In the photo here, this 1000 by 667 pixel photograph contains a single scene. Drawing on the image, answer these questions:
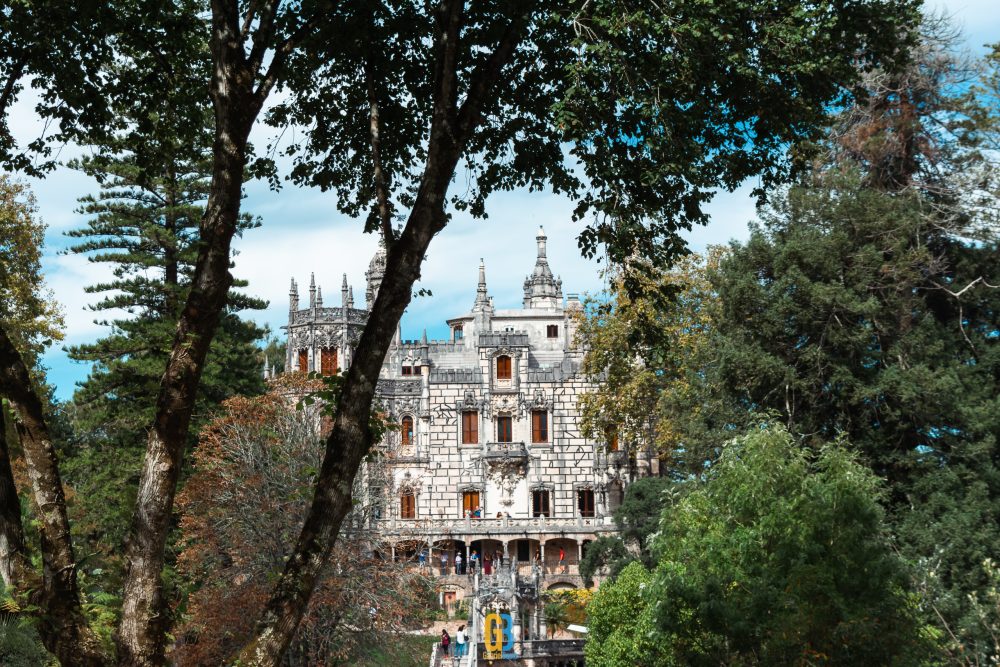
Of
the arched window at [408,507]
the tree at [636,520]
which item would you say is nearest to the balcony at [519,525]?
the arched window at [408,507]

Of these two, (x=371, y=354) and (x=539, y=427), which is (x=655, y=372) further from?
(x=371, y=354)

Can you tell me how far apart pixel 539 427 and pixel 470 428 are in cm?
320

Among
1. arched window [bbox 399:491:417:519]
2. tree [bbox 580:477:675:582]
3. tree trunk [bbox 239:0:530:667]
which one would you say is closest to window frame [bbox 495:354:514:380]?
arched window [bbox 399:491:417:519]

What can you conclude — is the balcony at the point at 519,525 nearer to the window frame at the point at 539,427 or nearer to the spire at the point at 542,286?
the window frame at the point at 539,427

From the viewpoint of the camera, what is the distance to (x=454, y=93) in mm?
7070

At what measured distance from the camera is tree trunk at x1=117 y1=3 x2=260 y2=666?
5.94 meters

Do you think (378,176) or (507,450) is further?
(507,450)

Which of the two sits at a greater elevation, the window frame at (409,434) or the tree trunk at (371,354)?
the window frame at (409,434)

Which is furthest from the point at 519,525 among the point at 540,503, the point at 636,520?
the point at 636,520

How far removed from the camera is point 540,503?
48000 millimetres

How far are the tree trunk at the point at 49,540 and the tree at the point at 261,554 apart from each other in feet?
43.9

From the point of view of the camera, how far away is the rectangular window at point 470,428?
48594mm

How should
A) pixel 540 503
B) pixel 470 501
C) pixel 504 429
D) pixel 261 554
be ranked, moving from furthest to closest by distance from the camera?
pixel 504 429 → pixel 470 501 → pixel 540 503 → pixel 261 554

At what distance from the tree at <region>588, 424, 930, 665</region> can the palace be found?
31143 mm
